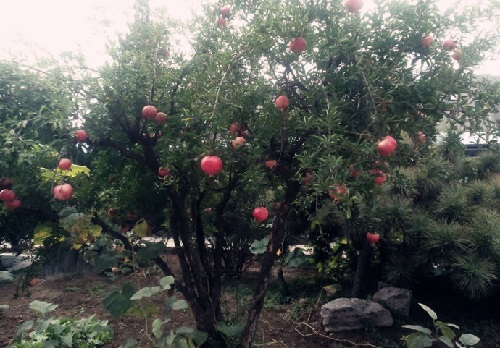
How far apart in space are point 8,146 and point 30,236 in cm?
144

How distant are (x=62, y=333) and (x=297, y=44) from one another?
11.9 ft

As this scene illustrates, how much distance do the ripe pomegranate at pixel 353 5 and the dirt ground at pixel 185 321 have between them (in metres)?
2.59

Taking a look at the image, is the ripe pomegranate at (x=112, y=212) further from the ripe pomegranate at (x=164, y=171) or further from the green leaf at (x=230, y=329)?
Result: the green leaf at (x=230, y=329)

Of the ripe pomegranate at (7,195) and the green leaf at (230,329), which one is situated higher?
the ripe pomegranate at (7,195)

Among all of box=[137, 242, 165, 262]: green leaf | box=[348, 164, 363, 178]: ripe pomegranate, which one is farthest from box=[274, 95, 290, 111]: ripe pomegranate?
box=[137, 242, 165, 262]: green leaf

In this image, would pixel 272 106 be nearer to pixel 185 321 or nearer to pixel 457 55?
pixel 457 55

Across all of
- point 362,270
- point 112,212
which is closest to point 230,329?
point 112,212

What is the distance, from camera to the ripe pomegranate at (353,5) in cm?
242

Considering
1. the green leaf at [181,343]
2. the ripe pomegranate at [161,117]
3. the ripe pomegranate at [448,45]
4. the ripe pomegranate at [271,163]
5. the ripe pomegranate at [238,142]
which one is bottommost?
the green leaf at [181,343]

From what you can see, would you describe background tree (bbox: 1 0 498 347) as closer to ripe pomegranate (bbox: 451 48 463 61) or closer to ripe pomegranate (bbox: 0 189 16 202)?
ripe pomegranate (bbox: 451 48 463 61)

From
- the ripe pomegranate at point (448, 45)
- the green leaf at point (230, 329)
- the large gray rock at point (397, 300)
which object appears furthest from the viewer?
the large gray rock at point (397, 300)

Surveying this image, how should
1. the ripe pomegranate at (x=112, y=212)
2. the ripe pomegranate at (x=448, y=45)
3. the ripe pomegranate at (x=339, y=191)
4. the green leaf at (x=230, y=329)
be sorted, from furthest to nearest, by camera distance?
the ripe pomegranate at (x=112, y=212), the green leaf at (x=230, y=329), the ripe pomegranate at (x=448, y=45), the ripe pomegranate at (x=339, y=191)

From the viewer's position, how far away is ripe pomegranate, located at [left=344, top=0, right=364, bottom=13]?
2416 millimetres

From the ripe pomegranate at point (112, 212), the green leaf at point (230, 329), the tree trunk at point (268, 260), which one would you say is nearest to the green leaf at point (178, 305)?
the green leaf at point (230, 329)
